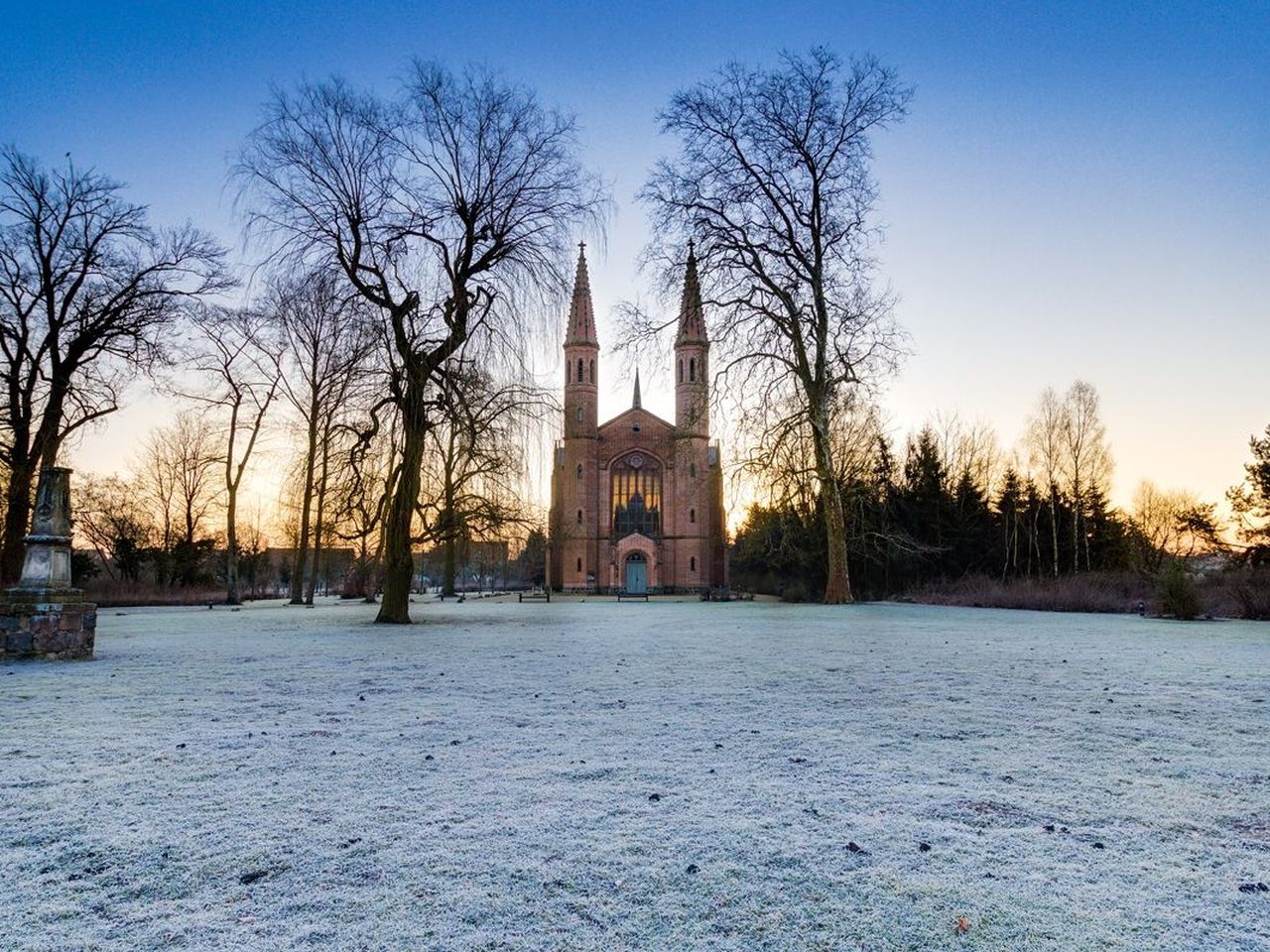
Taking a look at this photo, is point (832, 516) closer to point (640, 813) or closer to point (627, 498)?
point (640, 813)

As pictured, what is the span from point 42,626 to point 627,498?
43230mm

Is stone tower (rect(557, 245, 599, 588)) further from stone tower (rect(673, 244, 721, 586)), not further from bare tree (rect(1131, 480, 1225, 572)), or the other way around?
bare tree (rect(1131, 480, 1225, 572))

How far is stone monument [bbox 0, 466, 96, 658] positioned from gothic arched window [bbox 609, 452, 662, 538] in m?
41.9

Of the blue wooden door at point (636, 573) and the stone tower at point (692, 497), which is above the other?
the stone tower at point (692, 497)

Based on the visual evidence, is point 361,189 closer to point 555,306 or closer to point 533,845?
point 555,306

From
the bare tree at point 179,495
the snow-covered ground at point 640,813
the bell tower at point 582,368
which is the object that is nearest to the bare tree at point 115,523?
the bare tree at point 179,495

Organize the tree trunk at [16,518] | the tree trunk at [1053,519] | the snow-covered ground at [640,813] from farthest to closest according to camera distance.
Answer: the tree trunk at [1053,519], the tree trunk at [16,518], the snow-covered ground at [640,813]

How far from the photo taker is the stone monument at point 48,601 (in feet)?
27.6

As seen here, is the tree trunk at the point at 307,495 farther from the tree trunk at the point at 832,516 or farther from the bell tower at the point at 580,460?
the bell tower at the point at 580,460

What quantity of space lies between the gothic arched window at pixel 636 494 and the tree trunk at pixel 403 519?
35.5 m

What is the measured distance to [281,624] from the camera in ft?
49.1

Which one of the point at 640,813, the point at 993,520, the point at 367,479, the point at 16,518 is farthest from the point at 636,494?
the point at 640,813

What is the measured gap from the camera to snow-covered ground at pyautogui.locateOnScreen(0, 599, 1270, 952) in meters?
2.17

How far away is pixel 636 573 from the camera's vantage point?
49062 millimetres
